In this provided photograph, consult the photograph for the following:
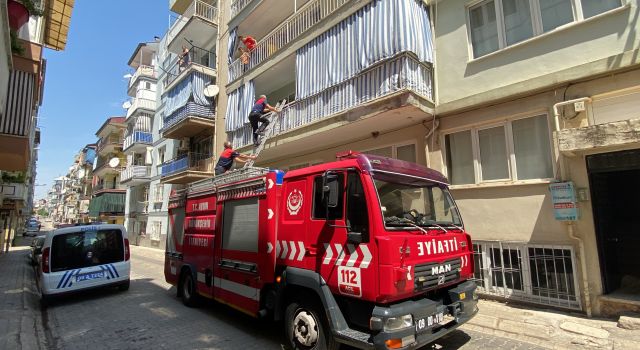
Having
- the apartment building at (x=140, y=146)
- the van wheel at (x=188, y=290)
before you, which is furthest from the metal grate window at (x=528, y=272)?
the apartment building at (x=140, y=146)

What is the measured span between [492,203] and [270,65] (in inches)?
356

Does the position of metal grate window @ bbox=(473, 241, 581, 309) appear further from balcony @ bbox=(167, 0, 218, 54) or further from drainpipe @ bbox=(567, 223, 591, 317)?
balcony @ bbox=(167, 0, 218, 54)

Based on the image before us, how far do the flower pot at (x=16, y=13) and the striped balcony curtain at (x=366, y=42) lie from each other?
261 inches

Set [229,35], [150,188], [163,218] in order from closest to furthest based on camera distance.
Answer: [229,35]
[163,218]
[150,188]

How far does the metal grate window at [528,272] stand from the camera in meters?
6.42

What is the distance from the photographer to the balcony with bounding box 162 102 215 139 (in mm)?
17562

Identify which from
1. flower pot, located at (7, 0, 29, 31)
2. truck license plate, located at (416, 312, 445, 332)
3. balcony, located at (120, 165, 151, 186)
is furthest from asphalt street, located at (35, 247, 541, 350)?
balcony, located at (120, 165, 151, 186)

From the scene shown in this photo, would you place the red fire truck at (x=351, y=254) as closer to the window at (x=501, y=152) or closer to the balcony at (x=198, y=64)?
the window at (x=501, y=152)

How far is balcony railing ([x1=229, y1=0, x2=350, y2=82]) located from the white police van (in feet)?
26.8

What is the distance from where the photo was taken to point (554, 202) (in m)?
6.38

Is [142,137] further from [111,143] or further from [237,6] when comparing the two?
[237,6]

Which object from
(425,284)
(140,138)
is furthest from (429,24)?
(140,138)

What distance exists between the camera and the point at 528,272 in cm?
687

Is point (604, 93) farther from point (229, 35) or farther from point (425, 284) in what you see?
point (229, 35)
